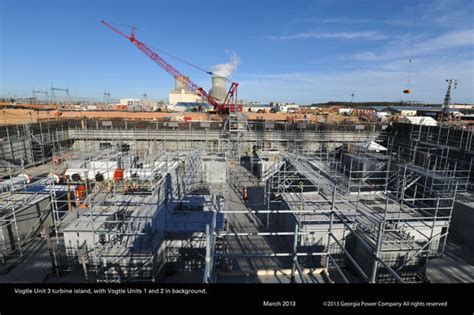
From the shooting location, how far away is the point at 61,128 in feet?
67.2

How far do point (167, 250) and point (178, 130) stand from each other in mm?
15494

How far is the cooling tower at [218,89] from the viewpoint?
2667 inches

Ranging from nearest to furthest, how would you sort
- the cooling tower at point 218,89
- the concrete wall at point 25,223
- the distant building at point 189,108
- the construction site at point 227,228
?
1. the construction site at point 227,228
2. the concrete wall at point 25,223
3. the distant building at point 189,108
4. the cooling tower at point 218,89

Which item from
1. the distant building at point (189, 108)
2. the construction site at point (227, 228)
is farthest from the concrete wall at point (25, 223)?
the distant building at point (189, 108)

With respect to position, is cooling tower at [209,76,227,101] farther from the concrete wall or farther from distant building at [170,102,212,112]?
the concrete wall

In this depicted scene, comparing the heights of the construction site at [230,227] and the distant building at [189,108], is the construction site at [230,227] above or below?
below

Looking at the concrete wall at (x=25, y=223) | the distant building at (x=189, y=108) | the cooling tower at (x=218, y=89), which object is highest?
the cooling tower at (x=218, y=89)

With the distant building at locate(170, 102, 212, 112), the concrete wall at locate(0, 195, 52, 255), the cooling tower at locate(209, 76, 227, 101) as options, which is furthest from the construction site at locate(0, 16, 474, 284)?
the cooling tower at locate(209, 76, 227, 101)

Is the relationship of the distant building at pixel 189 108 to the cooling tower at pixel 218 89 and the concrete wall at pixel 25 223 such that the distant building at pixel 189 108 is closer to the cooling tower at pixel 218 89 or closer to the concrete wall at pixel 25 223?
the cooling tower at pixel 218 89

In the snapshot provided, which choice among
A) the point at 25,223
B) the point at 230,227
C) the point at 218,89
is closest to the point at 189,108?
the point at 218,89

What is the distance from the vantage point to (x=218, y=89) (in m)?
68.1

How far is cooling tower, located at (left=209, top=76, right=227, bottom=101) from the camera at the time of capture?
67.8 metres

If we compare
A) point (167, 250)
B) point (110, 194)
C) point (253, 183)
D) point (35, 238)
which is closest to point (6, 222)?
point (35, 238)
